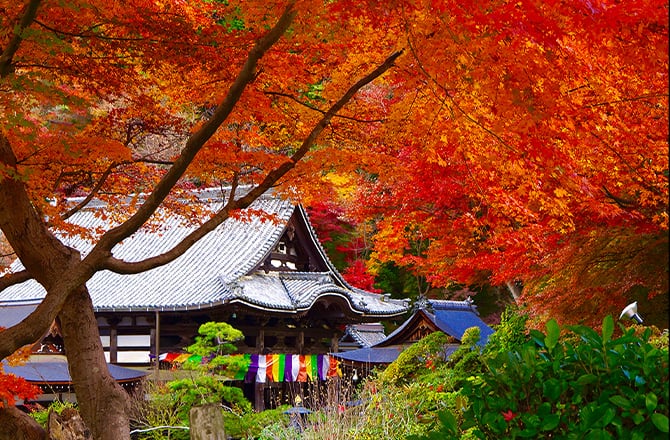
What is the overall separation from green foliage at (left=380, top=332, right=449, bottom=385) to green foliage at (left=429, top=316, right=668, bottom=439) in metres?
9.13

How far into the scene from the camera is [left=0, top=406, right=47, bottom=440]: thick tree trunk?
676cm

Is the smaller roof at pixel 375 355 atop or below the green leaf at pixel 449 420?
atop

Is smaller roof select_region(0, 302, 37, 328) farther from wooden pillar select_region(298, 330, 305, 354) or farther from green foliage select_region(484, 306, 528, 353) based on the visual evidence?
green foliage select_region(484, 306, 528, 353)

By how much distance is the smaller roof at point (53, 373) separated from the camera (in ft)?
53.4

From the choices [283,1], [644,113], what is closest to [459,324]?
[644,113]

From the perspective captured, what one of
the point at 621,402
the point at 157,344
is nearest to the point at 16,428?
the point at 621,402

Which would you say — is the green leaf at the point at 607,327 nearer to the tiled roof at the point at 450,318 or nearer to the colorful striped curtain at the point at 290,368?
the tiled roof at the point at 450,318

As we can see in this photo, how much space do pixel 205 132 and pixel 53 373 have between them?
12784mm

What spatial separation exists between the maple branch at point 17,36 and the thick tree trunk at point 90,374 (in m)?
2.23

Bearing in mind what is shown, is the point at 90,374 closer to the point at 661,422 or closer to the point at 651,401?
the point at 651,401

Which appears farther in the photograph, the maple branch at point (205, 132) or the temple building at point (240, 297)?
the temple building at point (240, 297)

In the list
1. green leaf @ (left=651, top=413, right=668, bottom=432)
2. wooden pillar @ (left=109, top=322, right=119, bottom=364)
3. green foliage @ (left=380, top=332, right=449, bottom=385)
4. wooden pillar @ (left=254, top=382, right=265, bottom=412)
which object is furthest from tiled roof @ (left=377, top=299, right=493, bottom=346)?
green leaf @ (left=651, top=413, right=668, bottom=432)

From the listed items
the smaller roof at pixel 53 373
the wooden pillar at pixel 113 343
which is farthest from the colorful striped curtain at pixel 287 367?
the wooden pillar at pixel 113 343

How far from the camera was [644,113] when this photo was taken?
6.94 metres
